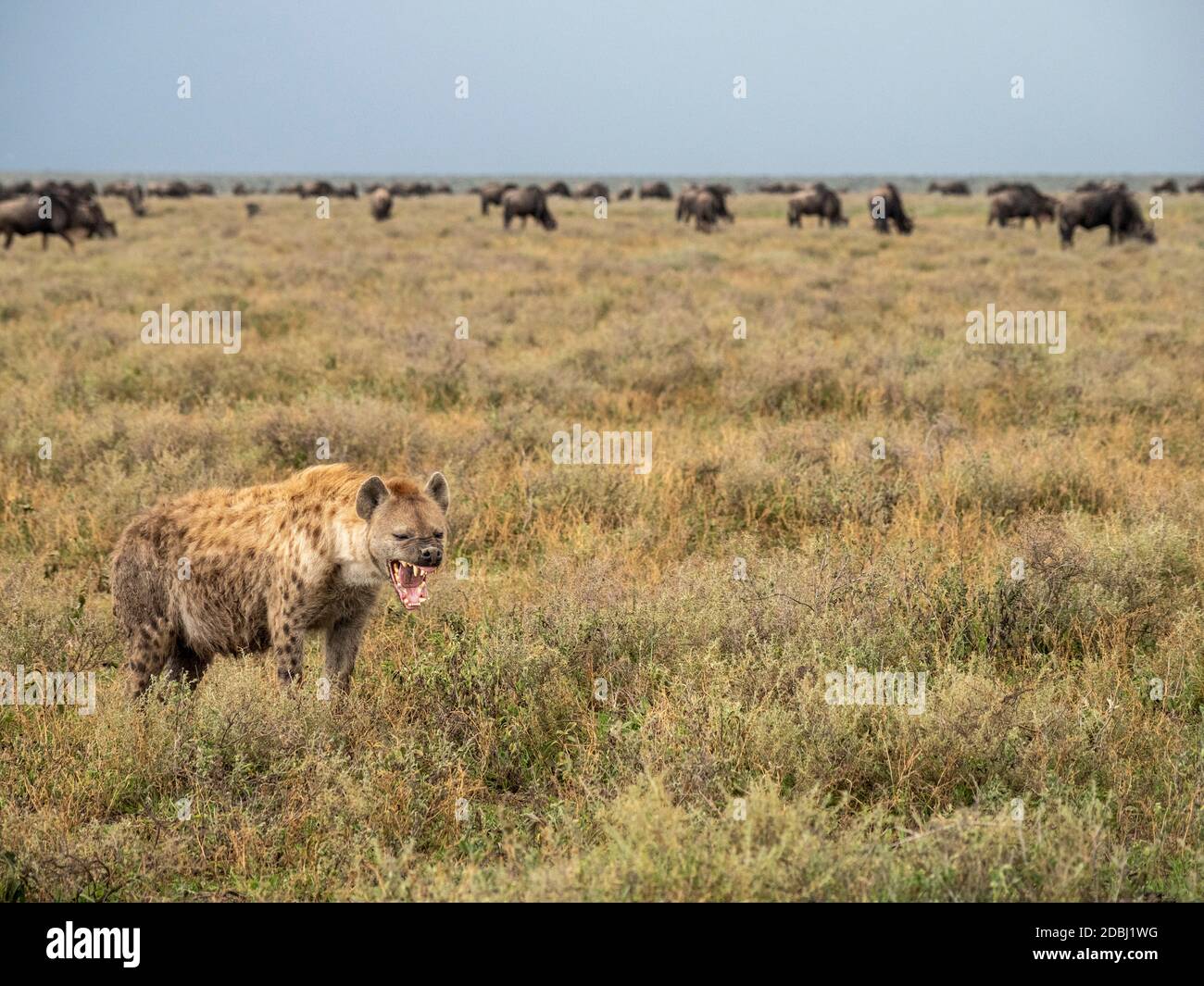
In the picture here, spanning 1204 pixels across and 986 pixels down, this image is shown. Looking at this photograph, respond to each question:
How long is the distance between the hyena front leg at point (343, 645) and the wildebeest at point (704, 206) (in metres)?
35.1

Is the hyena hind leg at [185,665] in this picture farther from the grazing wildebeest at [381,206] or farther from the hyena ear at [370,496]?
the grazing wildebeest at [381,206]

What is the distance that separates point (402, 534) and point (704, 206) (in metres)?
37.8

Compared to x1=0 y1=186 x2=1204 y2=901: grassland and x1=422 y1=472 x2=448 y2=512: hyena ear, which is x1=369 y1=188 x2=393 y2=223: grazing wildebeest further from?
x1=422 y1=472 x2=448 y2=512: hyena ear

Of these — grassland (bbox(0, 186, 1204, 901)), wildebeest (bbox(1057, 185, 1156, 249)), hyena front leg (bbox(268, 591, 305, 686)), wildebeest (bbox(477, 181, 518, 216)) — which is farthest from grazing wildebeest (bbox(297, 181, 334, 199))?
hyena front leg (bbox(268, 591, 305, 686))

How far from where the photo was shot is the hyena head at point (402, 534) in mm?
4250

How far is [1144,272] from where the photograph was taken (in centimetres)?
2295

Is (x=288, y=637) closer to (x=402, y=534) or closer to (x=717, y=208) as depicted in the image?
(x=402, y=534)

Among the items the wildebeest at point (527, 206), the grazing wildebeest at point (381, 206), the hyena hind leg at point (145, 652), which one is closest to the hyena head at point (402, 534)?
the hyena hind leg at point (145, 652)

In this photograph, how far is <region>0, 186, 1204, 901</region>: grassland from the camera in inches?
137

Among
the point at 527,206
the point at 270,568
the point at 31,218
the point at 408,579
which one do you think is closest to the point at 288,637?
the point at 270,568

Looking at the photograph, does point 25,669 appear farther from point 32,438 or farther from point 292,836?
point 32,438

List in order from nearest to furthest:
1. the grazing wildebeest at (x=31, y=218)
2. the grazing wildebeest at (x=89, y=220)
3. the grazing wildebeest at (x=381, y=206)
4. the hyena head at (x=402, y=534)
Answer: the hyena head at (x=402, y=534) < the grazing wildebeest at (x=31, y=218) < the grazing wildebeest at (x=89, y=220) < the grazing wildebeest at (x=381, y=206)

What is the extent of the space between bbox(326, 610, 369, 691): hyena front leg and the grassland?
0.14 meters
